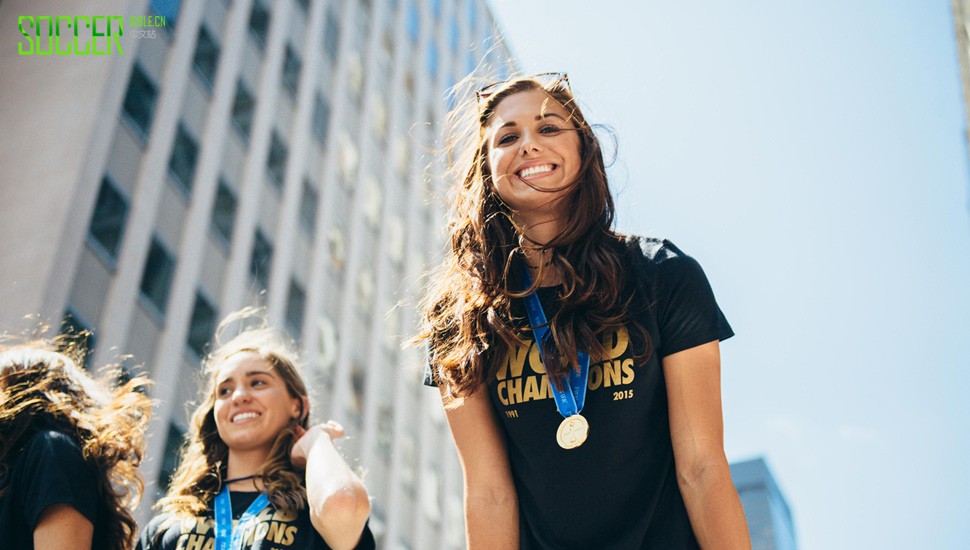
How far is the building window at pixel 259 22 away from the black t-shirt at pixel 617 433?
75.5 ft

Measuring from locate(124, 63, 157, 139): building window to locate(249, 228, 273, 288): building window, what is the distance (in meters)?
4.20

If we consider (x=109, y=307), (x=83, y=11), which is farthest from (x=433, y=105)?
(x=109, y=307)

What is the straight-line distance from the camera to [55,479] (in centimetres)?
348

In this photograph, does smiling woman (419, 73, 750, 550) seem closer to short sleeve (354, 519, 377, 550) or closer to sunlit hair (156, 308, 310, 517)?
short sleeve (354, 519, 377, 550)

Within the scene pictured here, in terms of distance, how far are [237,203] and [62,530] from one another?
19051 mm

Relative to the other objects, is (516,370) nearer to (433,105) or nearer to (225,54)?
(225,54)

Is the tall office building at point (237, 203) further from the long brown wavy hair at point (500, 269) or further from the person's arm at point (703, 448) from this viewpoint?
the person's arm at point (703, 448)

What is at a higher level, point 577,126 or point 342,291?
point 342,291

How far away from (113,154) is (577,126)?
15946 mm

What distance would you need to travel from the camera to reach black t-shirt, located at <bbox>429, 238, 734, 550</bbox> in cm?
259

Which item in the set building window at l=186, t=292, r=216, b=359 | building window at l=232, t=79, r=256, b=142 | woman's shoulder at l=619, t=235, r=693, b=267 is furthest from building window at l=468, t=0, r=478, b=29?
woman's shoulder at l=619, t=235, r=693, b=267

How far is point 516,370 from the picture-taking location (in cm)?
280

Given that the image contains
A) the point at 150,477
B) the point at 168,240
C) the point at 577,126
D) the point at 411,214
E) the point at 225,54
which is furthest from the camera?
the point at 411,214

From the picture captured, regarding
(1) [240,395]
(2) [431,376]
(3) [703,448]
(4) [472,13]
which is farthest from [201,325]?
(4) [472,13]
